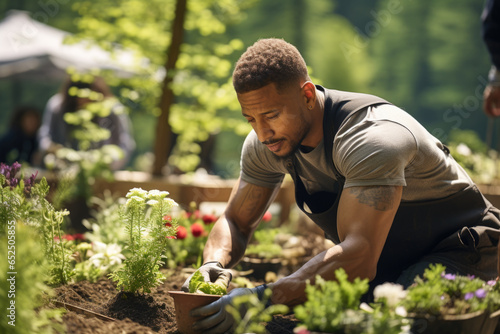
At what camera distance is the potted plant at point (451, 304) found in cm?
167

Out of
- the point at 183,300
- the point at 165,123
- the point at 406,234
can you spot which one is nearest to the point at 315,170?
the point at 406,234

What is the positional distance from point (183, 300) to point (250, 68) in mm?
991

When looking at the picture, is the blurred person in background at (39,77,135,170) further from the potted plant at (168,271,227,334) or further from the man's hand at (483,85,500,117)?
the potted plant at (168,271,227,334)

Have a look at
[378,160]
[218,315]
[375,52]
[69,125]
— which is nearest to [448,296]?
[378,160]

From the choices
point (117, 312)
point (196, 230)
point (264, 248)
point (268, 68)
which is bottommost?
point (264, 248)

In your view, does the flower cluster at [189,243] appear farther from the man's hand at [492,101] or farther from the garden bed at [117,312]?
the man's hand at [492,101]

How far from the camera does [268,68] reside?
87.2 inches

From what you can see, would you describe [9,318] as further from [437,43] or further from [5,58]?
[437,43]

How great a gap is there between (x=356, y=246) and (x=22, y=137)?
6003 millimetres

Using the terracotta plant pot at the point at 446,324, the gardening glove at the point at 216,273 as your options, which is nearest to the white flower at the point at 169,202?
the gardening glove at the point at 216,273

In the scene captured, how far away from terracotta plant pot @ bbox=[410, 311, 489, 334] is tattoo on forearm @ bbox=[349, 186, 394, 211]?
45 centimetres

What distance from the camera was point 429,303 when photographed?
1.66 meters

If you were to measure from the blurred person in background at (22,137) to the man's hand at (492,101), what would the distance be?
5.36m

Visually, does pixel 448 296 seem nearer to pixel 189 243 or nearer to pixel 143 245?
pixel 143 245
